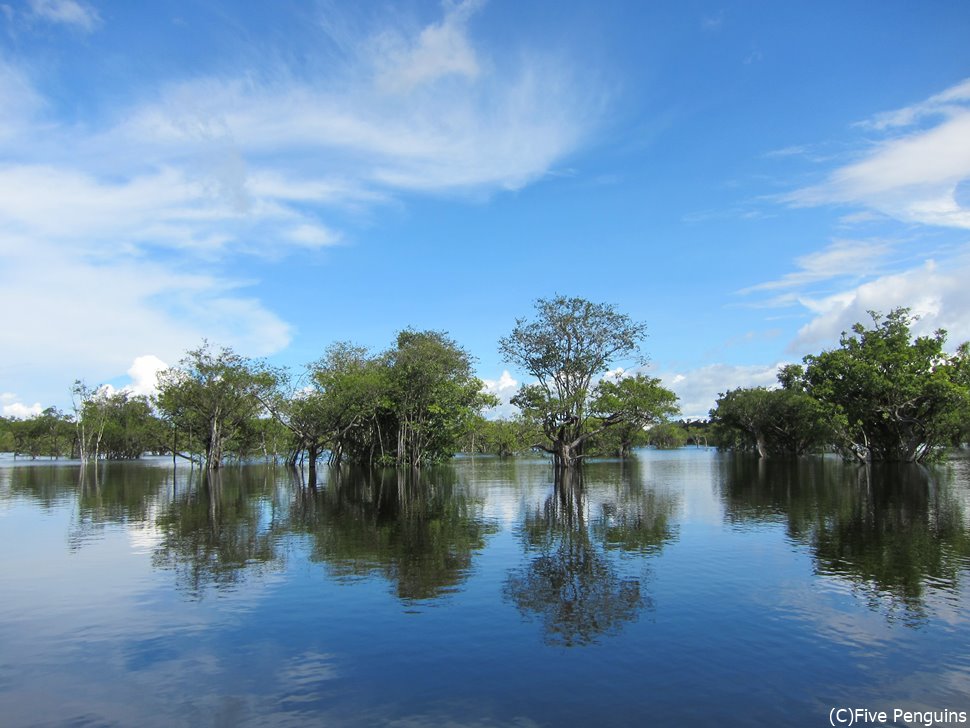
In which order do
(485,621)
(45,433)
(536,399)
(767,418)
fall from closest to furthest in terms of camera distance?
(485,621) → (536,399) → (767,418) → (45,433)

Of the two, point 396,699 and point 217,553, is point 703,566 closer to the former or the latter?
point 396,699

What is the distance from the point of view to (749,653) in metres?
11.8

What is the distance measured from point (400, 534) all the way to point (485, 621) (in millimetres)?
12042

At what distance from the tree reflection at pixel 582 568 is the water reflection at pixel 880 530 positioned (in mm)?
5074

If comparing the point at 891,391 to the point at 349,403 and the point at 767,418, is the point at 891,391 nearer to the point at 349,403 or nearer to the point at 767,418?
the point at 767,418

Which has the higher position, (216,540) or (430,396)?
(430,396)

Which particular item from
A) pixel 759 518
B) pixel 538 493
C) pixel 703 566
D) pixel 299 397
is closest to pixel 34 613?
pixel 703 566

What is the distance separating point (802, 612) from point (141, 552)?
20.0 meters

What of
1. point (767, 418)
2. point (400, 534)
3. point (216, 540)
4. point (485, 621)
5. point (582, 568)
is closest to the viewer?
point (485, 621)

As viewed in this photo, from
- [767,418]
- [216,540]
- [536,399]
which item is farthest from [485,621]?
[767,418]

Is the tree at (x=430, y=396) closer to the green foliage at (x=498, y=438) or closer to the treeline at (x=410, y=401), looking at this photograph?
the treeline at (x=410, y=401)

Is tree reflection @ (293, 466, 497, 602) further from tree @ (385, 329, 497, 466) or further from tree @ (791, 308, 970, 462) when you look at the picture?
tree @ (791, 308, 970, 462)

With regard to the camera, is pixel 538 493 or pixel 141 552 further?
pixel 538 493

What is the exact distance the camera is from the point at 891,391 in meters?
69.9
